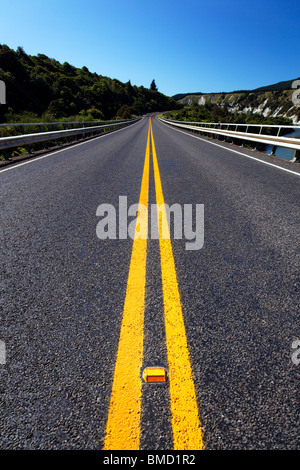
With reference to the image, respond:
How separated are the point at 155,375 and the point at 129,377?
0.49ft

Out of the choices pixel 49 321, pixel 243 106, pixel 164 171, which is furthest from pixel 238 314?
pixel 243 106

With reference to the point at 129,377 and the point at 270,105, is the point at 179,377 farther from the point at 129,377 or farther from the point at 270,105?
the point at 270,105

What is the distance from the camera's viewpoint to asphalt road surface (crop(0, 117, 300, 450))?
106cm

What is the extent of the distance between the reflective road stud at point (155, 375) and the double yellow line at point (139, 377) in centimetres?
4

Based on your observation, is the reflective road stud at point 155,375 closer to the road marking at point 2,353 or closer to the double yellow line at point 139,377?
the double yellow line at point 139,377

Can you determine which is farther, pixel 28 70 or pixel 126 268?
pixel 28 70

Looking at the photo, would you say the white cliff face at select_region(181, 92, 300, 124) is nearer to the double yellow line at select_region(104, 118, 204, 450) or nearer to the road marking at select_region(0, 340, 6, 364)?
the double yellow line at select_region(104, 118, 204, 450)

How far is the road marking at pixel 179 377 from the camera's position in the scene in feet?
3.33

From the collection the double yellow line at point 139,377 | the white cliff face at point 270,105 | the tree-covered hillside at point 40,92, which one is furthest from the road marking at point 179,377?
the white cliff face at point 270,105

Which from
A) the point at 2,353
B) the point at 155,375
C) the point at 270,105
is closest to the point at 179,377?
the point at 155,375

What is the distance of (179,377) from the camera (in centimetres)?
125

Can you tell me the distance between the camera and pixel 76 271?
214 centimetres

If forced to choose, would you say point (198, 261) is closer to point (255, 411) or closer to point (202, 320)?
point (202, 320)
